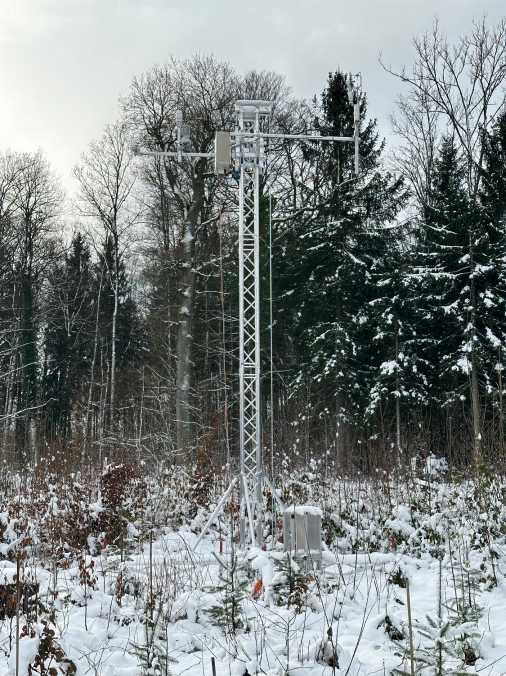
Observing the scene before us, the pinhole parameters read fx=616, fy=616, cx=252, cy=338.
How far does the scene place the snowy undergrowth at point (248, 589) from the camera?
378cm

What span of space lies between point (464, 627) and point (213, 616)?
6.70 feet

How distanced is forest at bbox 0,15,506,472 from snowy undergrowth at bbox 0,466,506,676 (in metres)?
2.99

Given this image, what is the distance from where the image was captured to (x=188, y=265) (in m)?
17.1

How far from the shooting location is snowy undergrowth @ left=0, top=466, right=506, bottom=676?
3779 mm

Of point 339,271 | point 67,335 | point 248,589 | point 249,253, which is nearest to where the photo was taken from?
point 248,589

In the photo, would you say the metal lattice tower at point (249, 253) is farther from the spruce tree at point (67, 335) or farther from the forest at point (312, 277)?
the spruce tree at point (67, 335)

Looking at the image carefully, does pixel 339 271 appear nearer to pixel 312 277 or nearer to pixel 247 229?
pixel 312 277

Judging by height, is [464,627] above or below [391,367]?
below

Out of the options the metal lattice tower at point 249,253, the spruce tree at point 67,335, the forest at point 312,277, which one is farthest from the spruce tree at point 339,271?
the spruce tree at point 67,335

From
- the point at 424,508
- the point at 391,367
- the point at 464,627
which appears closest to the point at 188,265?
the point at 391,367

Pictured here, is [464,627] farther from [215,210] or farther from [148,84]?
[148,84]

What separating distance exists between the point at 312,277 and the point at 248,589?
43.5 ft

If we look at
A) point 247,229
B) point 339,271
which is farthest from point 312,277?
point 247,229

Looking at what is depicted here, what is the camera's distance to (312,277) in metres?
18.1
